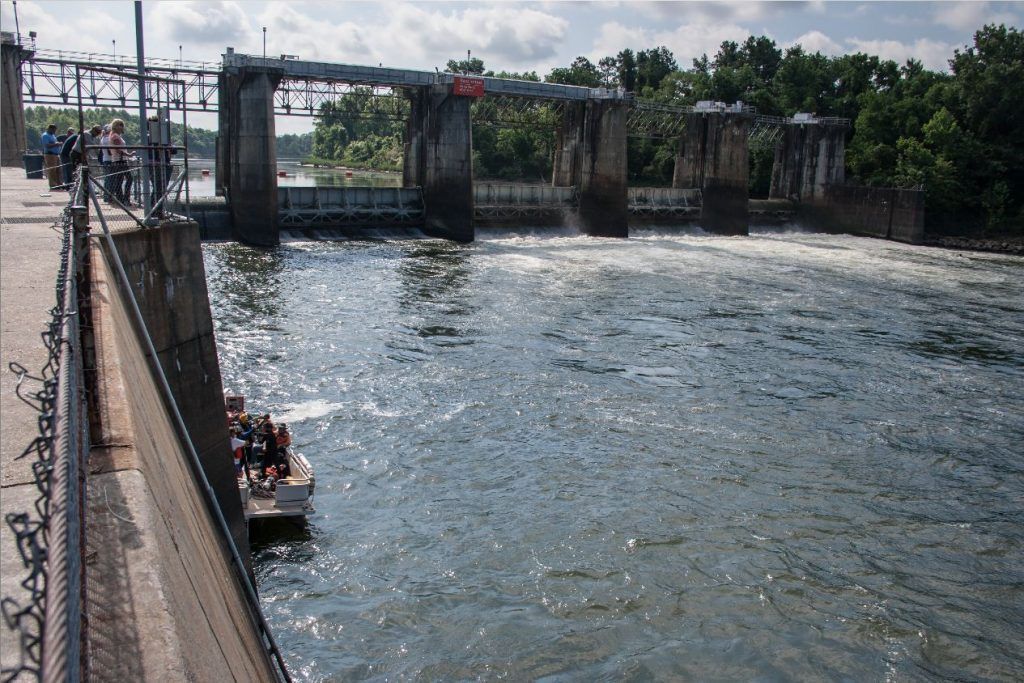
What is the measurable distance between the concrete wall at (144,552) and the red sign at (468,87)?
39647 millimetres

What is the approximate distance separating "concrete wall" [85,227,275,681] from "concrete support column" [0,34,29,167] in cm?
3239

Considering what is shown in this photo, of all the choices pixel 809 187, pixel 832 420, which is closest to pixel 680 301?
pixel 832 420

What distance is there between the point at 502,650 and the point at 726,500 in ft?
19.0

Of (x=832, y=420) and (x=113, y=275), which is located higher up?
(x=113, y=275)

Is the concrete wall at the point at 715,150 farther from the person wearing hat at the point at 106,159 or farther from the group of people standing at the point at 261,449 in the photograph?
the group of people standing at the point at 261,449

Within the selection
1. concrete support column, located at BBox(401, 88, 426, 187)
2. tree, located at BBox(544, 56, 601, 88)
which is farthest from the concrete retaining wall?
tree, located at BBox(544, 56, 601, 88)

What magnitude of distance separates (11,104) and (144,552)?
40053 mm

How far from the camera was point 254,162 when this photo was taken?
41.1 m

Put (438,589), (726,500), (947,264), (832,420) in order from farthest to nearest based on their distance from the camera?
(947,264) → (832,420) → (726,500) → (438,589)

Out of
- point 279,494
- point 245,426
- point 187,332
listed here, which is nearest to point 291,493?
point 279,494

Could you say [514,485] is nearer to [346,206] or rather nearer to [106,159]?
[106,159]

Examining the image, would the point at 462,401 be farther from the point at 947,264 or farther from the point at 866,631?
the point at 947,264

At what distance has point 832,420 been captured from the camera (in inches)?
782

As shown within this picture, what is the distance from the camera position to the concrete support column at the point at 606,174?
53344 mm
